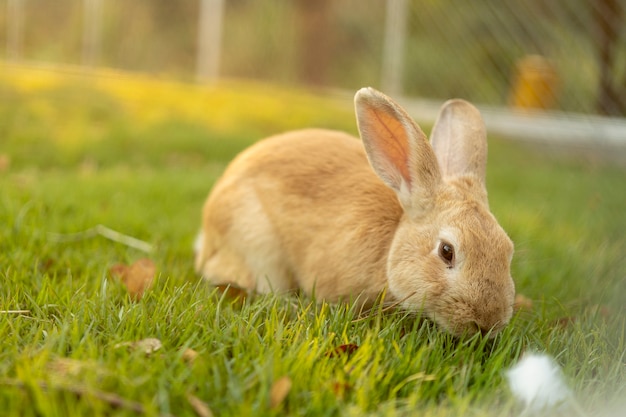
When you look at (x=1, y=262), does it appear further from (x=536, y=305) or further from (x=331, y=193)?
(x=536, y=305)

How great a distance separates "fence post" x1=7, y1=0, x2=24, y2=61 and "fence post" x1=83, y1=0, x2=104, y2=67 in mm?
918

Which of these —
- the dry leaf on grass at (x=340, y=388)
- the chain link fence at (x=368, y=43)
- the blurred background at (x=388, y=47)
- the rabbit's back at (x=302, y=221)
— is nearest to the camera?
the dry leaf on grass at (x=340, y=388)

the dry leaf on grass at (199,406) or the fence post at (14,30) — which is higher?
the fence post at (14,30)

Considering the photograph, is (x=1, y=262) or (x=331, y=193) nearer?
(x=1, y=262)

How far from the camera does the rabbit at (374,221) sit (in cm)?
233

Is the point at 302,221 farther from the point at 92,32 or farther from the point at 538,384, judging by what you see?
the point at 92,32

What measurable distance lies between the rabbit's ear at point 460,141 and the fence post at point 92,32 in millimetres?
8556

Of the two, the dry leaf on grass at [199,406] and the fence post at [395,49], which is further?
the fence post at [395,49]

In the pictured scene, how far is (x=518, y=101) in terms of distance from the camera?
33.3 ft

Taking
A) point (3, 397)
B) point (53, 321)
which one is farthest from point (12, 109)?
point (3, 397)

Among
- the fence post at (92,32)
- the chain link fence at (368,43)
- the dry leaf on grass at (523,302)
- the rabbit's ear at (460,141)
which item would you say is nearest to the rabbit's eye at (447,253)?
the rabbit's ear at (460,141)

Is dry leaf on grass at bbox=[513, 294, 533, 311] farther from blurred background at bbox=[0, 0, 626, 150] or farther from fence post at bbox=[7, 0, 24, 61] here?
fence post at bbox=[7, 0, 24, 61]

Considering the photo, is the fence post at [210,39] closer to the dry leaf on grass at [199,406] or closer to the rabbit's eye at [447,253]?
the rabbit's eye at [447,253]

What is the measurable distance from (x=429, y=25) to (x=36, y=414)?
10.8 metres
